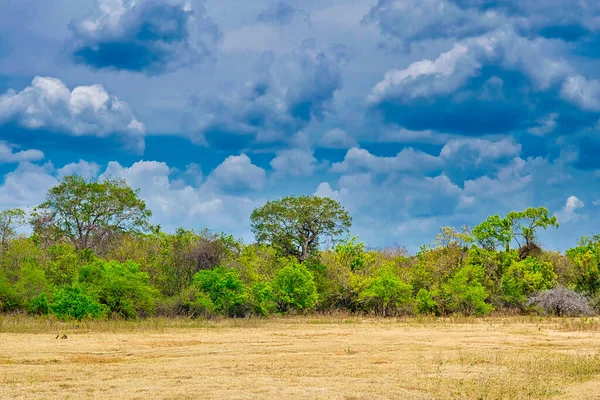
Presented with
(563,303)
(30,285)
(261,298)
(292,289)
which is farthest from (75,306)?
(563,303)

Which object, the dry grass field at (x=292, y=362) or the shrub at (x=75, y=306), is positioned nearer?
the dry grass field at (x=292, y=362)

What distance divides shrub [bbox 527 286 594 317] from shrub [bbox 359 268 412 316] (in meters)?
11.0

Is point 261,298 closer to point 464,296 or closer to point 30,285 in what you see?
point 30,285

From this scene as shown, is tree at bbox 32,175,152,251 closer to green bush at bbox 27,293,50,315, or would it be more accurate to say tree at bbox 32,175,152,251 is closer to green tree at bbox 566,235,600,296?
green bush at bbox 27,293,50,315

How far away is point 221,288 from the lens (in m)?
46.5

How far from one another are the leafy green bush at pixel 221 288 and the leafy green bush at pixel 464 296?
1726cm

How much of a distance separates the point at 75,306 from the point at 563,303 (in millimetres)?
36994

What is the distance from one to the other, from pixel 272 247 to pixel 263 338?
31152mm

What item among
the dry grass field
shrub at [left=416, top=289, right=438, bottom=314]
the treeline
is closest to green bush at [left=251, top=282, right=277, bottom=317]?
the treeline

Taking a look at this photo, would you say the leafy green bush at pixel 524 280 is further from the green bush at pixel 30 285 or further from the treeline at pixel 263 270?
the green bush at pixel 30 285

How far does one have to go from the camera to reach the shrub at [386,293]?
51.3 m

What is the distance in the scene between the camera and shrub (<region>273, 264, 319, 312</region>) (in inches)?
1981

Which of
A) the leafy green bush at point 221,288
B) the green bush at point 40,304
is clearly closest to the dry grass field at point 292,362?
the green bush at point 40,304

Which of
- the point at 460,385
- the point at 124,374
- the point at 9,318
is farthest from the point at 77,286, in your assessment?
the point at 460,385
